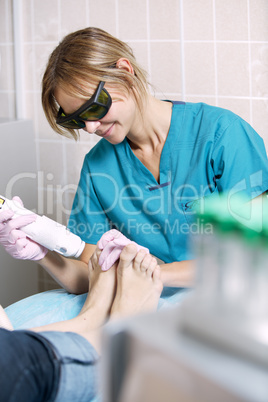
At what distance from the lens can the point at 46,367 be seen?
0.77 metres

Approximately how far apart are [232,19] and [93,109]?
731mm

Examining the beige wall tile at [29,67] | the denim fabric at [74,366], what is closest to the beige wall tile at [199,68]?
the beige wall tile at [29,67]

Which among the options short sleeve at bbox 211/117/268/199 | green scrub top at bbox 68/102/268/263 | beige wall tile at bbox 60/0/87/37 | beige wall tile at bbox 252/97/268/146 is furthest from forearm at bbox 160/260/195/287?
beige wall tile at bbox 60/0/87/37

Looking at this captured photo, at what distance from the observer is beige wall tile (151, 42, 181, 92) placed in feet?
6.42

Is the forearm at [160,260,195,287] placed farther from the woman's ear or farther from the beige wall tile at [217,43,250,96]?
the beige wall tile at [217,43,250,96]

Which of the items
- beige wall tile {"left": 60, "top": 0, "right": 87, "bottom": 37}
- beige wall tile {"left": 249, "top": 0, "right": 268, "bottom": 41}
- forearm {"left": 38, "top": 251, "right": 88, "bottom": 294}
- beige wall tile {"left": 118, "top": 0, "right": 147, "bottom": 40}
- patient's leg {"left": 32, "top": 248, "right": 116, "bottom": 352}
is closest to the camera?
patient's leg {"left": 32, "top": 248, "right": 116, "bottom": 352}

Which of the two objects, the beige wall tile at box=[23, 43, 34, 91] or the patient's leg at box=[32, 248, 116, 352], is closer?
the patient's leg at box=[32, 248, 116, 352]

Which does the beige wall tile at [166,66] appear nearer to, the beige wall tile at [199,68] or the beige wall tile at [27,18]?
the beige wall tile at [199,68]

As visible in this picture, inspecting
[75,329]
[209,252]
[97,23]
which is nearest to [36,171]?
[97,23]

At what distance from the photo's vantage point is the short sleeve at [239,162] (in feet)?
4.74

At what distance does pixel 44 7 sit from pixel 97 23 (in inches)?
10.4

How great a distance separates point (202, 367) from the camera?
0.44 meters

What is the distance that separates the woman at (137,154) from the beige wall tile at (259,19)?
0.41 m

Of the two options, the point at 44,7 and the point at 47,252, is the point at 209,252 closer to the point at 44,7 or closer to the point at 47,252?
the point at 47,252
